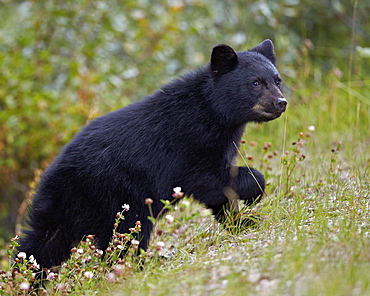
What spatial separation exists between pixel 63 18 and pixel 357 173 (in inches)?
214

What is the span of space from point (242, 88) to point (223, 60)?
291 millimetres

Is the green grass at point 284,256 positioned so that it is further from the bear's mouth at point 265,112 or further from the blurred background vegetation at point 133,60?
the blurred background vegetation at point 133,60

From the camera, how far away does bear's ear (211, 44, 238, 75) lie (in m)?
4.58

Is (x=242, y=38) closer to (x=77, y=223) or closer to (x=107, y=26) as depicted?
(x=107, y=26)

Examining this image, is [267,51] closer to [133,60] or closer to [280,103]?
[280,103]

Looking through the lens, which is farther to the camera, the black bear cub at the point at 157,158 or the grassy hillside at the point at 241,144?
the black bear cub at the point at 157,158

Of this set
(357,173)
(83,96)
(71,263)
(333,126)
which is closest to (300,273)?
(71,263)

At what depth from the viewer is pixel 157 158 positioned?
4430 millimetres

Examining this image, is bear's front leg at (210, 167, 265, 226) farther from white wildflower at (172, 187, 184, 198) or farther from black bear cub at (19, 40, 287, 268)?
white wildflower at (172, 187, 184, 198)

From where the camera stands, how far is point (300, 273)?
9.30ft

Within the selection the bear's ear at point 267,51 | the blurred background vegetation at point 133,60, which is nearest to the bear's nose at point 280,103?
the bear's ear at point 267,51

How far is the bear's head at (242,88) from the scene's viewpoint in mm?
4574

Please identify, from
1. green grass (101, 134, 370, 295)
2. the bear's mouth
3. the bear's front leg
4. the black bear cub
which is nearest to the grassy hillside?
green grass (101, 134, 370, 295)

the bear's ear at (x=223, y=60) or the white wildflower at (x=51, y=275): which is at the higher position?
the bear's ear at (x=223, y=60)
